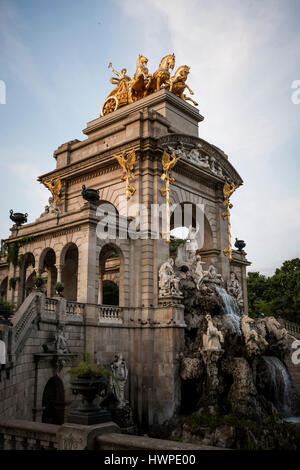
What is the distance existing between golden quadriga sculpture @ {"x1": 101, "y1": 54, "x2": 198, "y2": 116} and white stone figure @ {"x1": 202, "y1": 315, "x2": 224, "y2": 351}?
56.7 ft

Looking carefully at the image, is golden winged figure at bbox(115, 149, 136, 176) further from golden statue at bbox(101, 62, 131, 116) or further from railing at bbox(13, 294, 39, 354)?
railing at bbox(13, 294, 39, 354)

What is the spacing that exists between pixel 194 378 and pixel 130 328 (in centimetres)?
417

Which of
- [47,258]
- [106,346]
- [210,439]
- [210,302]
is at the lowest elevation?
[210,439]

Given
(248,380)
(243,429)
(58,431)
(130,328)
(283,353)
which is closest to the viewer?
(58,431)

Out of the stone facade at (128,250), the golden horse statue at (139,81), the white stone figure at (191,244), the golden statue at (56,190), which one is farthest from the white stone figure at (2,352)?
the golden horse statue at (139,81)

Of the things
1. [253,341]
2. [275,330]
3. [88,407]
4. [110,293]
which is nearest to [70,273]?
[110,293]

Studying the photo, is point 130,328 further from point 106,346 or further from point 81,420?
point 81,420

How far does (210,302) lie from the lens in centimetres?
2445

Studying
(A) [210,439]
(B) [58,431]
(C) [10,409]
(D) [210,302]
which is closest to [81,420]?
(B) [58,431]

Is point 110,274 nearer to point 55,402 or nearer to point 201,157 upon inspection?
point 201,157

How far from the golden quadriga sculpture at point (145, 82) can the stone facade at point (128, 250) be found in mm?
1187

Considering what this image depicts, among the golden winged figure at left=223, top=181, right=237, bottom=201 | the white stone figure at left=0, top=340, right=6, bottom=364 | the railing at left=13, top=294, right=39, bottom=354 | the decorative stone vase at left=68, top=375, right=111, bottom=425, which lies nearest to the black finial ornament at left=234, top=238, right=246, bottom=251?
the golden winged figure at left=223, top=181, right=237, bottom=201

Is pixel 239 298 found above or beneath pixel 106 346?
above
